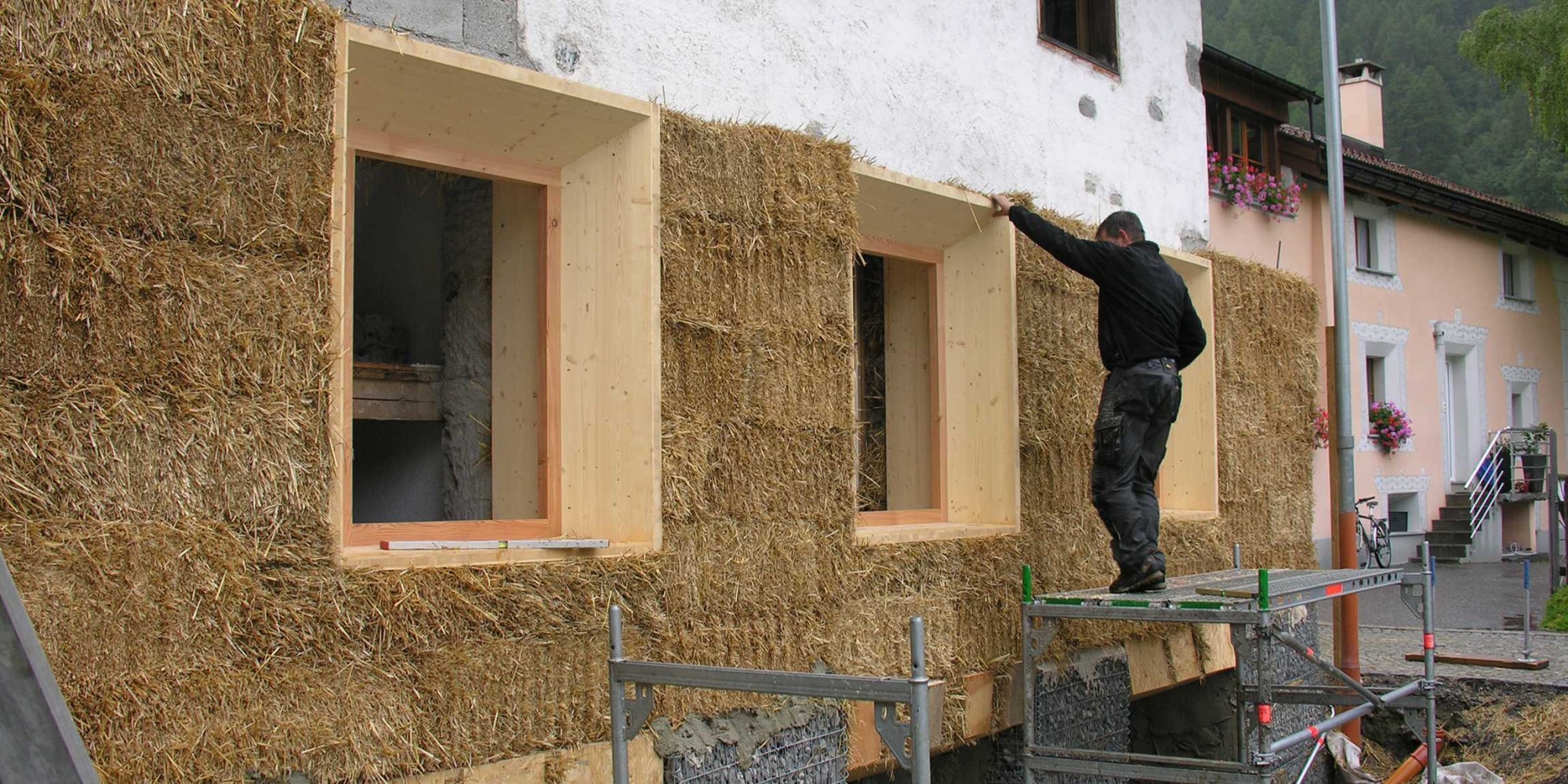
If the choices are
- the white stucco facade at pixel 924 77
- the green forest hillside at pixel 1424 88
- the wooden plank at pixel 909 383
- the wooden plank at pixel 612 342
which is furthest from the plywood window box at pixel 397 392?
the green forest hillside at pixel 1424 88

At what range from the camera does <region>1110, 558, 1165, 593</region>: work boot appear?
19.2 ft

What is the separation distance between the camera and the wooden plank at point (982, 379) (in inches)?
266

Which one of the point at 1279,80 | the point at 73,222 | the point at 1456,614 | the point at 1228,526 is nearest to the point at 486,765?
the point at 73,222

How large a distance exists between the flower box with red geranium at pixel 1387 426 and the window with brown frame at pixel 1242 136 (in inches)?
180

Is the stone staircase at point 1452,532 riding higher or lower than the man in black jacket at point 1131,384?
lower

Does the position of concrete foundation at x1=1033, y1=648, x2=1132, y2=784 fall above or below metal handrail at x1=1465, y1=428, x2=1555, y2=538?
below

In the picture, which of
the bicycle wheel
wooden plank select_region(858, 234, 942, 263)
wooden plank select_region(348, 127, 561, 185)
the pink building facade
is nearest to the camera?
wooden plank select_region(348, 127, 561, 185)

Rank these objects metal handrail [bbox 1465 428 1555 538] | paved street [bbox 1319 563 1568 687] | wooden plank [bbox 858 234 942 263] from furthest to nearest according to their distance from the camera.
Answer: metal handrail [bbox 1465 428 1555 538]
paved street [bbox 1319 563 1568 687]
wooden plank [bbox 858 234 942 263]

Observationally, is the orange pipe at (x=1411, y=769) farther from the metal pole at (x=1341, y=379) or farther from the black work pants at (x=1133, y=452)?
the black work pants at (x=1133, y=452)

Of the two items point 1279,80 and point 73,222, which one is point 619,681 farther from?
point 1279,80

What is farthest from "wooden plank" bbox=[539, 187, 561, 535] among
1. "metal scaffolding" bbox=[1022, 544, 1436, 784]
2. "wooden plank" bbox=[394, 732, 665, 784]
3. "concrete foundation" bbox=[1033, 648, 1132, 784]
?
"concrete foundation" bbox=[1033, 648, 1132, 784]

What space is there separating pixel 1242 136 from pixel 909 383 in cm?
1145

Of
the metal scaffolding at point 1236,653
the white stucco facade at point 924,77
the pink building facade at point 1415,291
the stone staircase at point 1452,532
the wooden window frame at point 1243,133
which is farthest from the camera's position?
the stone staircase at point 1452,532

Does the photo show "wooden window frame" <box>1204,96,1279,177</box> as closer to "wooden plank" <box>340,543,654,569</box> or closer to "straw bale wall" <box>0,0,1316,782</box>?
"straw bale wall" <box>0,0,1316,782</box>
